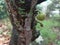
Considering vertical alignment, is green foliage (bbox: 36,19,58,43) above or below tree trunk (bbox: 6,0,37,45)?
below

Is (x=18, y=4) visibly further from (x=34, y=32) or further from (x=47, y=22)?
(x=47, y=22)

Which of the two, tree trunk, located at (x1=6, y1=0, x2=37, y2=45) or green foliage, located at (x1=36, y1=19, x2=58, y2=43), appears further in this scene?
green foliage, located at (x1=36, y1=19, x2=58, y2=43)

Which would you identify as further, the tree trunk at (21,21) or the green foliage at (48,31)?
the green foliage at (48,31)

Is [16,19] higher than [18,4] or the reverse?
the reverse

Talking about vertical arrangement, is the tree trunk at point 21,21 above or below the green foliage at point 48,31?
above

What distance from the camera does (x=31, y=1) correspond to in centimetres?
217

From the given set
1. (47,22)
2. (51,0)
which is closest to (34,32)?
(47,22)

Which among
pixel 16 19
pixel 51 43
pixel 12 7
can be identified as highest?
pixel 12 7

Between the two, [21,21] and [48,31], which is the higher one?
[21,21]

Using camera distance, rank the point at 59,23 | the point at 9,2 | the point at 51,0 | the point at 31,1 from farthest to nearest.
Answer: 1. the point at 51,0
2. the point at 59,23
3. the point at 31,1
4. the point at 9,2

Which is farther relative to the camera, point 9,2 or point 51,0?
point 51,0

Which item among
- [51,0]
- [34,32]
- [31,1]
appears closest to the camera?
[31,1]

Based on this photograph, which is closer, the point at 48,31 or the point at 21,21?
the point at 21,21

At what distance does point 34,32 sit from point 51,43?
1.01m
